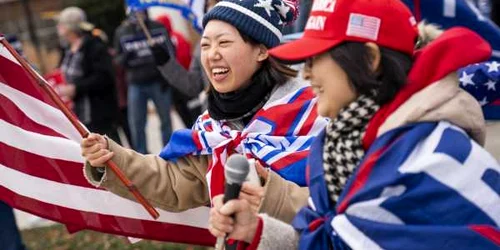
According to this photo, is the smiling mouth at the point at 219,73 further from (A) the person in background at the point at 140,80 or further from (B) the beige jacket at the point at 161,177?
(A) the person in background at the point at 140,80

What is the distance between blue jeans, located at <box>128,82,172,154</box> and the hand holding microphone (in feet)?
19.1

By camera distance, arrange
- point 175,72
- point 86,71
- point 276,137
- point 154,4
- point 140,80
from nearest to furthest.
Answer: point 276,137 → point 175,72 → point 154,4 → point 86,71 → point 140,80

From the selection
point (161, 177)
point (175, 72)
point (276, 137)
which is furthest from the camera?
point (175, 72)

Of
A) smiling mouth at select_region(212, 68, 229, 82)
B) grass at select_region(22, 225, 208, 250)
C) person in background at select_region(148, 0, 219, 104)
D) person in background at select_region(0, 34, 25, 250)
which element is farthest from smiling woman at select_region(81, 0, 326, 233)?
grass at select_region(22, 225, 208, 250)

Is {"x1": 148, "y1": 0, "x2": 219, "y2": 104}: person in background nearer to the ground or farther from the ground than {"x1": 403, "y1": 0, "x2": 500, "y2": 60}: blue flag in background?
nearer to the ground

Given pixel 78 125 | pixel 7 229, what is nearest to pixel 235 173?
pixel 78 125

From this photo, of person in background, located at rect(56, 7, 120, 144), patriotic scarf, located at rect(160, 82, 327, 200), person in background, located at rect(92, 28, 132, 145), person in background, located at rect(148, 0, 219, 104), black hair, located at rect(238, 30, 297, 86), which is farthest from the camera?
person in background, located at rect(92, 28, 132, 145)

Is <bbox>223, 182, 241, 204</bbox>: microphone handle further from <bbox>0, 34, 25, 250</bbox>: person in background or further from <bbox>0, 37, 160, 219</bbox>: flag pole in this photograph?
<bbox>0, 34, 25, 250</bbox>: person in background

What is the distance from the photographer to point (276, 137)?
110 inches

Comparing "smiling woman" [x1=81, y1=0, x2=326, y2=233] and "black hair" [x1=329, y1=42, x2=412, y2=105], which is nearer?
"black hair" [x1=329, y1=42, x2=412, y2=105]

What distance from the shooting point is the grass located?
221 inches

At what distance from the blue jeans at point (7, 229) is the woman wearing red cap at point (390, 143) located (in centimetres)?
269

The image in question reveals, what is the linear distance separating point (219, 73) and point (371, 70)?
82 cm

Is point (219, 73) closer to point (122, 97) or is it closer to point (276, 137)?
point (276, 137)
